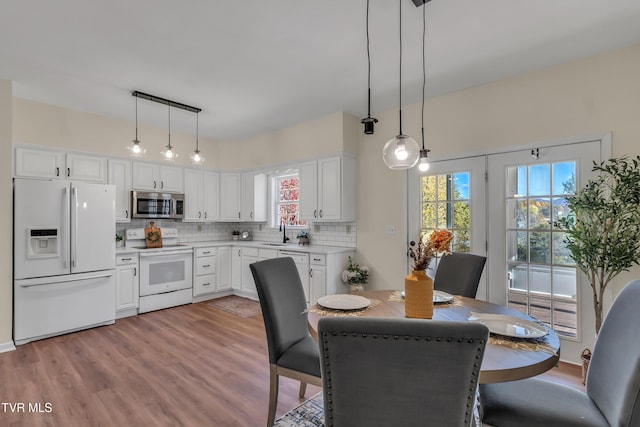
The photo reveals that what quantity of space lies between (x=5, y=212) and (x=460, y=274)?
14.6 feet

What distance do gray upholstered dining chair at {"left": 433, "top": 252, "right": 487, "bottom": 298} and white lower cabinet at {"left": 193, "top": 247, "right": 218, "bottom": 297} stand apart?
376cm

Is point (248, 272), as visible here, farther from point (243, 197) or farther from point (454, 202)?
point (454, 202)

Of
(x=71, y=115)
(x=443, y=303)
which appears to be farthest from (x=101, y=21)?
(x=443, y=303)

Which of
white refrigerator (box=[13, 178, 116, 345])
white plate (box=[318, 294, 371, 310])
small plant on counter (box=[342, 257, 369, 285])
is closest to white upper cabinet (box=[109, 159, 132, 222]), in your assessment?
white refrigerator (box=[13, 178, 116, 345])

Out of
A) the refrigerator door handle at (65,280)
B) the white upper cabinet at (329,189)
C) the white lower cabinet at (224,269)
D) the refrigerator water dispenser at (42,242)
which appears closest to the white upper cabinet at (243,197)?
the white lower cabinet at (224,269)

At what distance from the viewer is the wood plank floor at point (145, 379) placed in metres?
2.19

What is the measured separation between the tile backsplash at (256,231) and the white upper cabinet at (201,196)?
0.91 ft

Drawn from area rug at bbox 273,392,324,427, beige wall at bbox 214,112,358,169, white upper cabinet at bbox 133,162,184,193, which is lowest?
area rug at bbox 273,392,324,427

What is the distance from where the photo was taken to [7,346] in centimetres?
327

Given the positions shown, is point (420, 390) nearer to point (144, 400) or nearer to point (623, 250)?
point (144, 400)

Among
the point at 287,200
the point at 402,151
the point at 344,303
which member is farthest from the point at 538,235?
the point at 287,200

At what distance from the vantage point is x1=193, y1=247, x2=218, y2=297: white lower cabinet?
16.6 feet

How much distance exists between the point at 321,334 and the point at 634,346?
48.0 inches

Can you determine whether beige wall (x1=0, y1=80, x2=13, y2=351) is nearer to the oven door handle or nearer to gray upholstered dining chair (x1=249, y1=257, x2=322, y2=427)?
the oven door handle
